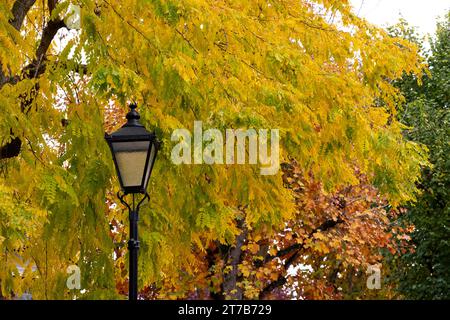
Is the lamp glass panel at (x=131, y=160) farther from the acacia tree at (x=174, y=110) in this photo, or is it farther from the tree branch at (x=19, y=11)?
the tree branch at (x=19, y=11)

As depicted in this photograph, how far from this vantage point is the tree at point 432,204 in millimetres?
27391

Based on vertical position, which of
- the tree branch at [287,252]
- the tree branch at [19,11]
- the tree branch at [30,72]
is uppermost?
the tree branch at [19,11]

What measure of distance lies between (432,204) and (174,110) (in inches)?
656

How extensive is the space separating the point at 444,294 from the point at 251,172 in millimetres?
16262

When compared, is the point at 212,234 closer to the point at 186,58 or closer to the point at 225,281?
the point at 186,58

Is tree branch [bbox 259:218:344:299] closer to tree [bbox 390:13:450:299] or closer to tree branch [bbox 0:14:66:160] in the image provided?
tree [bbox 390:13:450:299]

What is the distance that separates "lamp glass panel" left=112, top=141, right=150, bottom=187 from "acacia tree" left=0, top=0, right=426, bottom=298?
55.6 inches

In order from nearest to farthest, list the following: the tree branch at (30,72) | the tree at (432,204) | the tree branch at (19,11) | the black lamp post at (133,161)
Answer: the black lamp post at (133,161)
the tree branch at (30,72)
the tree branch at (19,11)
the tree at (432,204)

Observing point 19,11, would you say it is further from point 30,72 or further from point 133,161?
point 133,161

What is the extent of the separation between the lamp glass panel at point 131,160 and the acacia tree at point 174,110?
141 cm

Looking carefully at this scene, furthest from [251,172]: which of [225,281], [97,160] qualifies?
[225,281]

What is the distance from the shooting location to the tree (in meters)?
27.4

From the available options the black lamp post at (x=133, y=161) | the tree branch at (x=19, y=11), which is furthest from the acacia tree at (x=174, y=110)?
the black lamp post at (x=133, y=161)

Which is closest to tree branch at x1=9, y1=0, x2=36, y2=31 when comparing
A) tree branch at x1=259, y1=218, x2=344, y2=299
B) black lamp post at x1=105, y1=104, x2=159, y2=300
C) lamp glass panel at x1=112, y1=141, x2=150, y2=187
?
black lamp post at x1=105, y1=104, x2=159, y2=300
